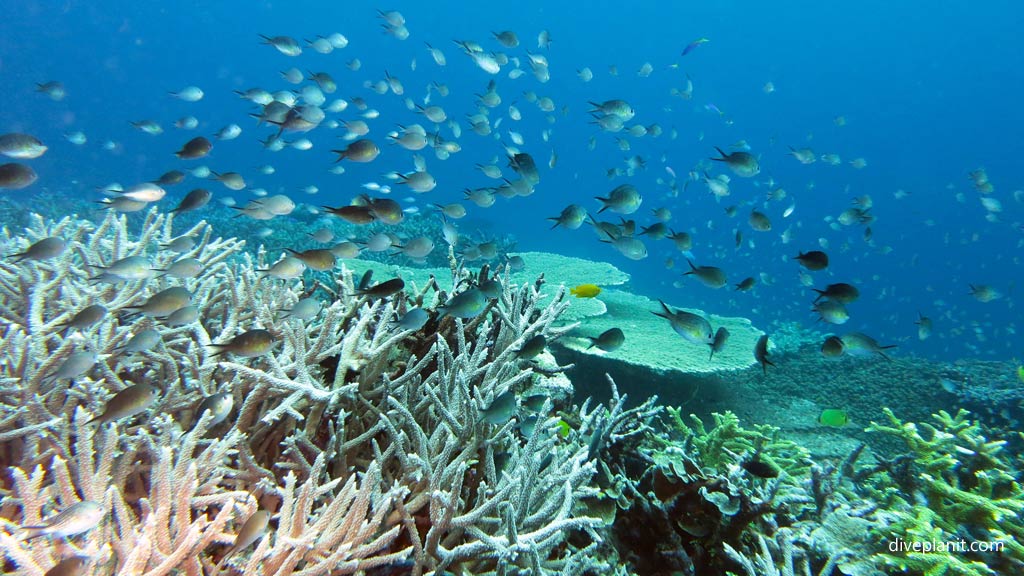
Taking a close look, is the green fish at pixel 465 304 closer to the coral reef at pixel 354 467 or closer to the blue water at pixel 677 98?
the coral reef at pixel 354 467

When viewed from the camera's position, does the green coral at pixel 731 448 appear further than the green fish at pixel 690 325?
Yes

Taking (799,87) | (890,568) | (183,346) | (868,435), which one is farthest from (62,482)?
(799,87)

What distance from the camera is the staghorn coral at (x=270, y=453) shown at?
1.71 meters

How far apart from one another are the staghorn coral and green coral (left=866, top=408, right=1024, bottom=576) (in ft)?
6.80

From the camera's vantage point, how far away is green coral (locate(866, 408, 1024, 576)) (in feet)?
8.92

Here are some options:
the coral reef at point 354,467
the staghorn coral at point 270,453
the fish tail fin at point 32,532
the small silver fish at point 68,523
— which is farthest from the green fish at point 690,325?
the fish tail fin at point 32,532

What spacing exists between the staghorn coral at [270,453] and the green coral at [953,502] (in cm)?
207

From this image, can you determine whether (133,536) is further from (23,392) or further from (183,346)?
(183,346)

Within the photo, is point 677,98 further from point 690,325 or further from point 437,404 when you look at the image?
point 437,404

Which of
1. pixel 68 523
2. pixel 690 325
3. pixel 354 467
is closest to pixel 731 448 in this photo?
pixel 690 325

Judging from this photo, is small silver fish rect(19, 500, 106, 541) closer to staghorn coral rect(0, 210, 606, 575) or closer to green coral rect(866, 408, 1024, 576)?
staghorn coral rect(0, 210, 606, 575)

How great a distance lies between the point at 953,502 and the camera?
11.4 feet

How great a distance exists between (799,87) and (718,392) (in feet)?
390

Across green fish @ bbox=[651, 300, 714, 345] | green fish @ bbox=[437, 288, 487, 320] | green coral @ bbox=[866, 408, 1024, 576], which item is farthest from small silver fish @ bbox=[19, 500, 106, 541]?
green coral @ bbox=[866, 408, 1024, 576]
